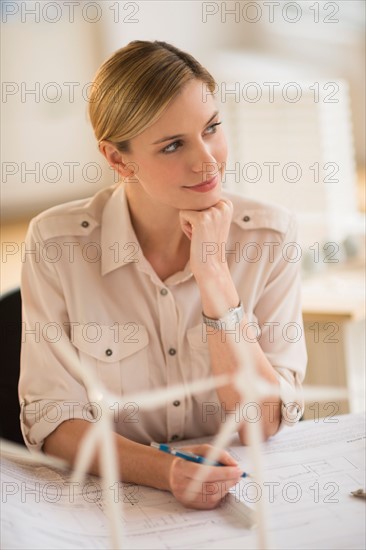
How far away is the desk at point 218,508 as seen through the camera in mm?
948

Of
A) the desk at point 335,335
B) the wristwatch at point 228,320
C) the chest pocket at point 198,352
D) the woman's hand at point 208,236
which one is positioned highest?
the woman's hand at point 208,236

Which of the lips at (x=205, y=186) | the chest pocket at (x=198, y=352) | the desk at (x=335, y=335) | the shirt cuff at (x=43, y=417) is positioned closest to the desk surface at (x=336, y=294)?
the desk at (x=335, y=335)

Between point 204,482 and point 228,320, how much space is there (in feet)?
1.19

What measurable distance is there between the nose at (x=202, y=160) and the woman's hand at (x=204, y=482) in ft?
1.52

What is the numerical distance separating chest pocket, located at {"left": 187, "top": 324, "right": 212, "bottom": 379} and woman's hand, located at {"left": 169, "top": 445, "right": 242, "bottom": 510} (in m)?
0.31

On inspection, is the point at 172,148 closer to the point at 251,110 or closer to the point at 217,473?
the point at 217,473

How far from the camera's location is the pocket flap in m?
1.42

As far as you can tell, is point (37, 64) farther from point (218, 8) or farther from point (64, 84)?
point (218, 8)

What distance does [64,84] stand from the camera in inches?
146

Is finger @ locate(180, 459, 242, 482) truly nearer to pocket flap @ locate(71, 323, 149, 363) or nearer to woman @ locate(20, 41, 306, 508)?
woman @ locate(20, 41, 306, 508)

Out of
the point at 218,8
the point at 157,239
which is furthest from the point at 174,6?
the point at 157,239

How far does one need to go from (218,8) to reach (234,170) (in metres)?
0.82

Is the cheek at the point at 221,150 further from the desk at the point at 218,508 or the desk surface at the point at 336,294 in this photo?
the desk surface at the point at 336,294

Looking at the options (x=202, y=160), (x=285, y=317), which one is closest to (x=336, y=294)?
(x=285, y=317)
